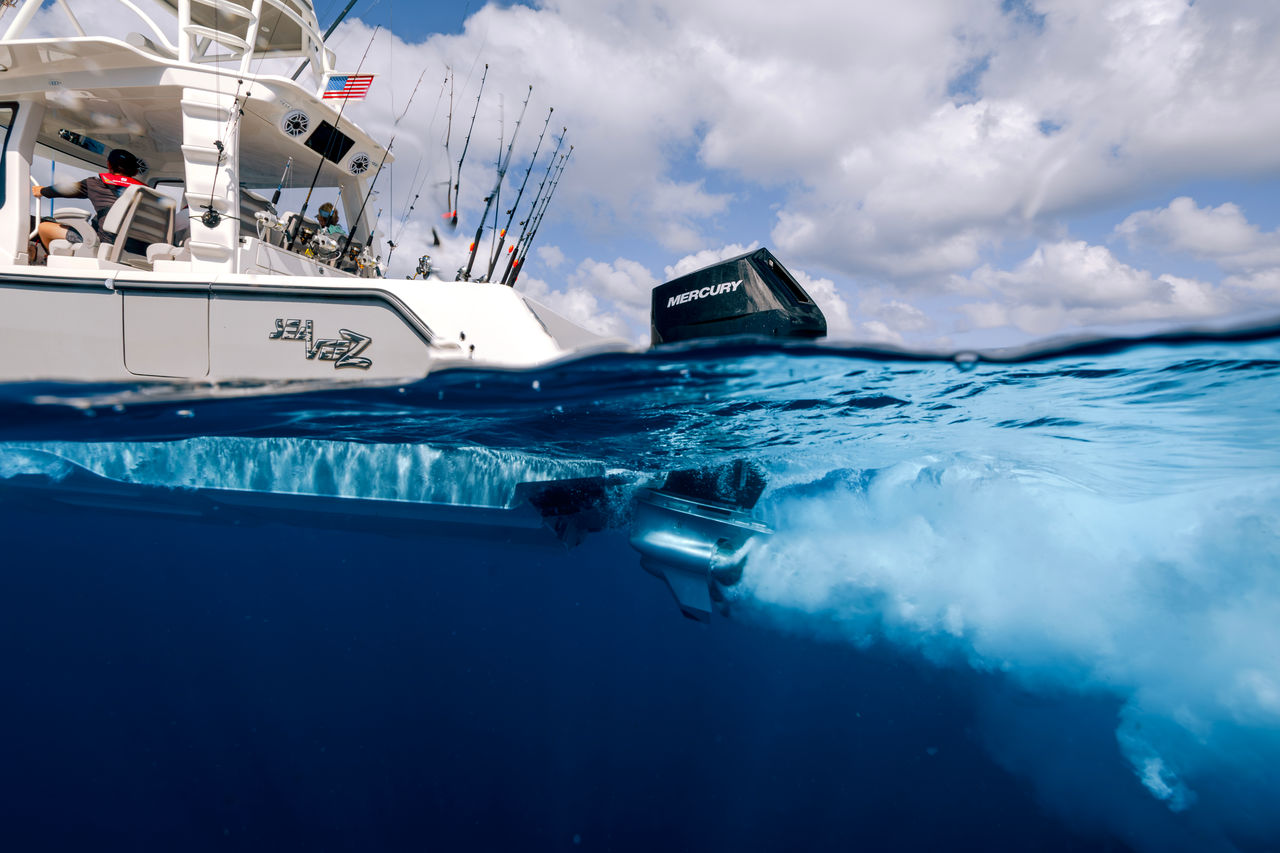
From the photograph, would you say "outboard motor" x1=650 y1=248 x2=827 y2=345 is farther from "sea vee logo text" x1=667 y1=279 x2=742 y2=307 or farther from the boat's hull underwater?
the boat's hull underwater

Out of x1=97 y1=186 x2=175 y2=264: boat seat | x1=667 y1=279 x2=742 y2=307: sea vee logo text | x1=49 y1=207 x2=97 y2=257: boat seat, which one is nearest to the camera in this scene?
x1=667 y1=279 x2=742 y2=307: sea vee logo text

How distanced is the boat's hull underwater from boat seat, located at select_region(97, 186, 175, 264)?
0.79 metres

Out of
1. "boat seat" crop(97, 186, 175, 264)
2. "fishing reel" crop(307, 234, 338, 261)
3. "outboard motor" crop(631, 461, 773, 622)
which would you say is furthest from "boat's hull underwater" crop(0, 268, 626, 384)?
"outboard motor" crop(631, 461, 773, 622)

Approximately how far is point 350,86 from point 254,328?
4.89m

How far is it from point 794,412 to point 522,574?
124 ft

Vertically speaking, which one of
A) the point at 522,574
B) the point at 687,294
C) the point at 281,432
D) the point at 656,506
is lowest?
the point at 522,574

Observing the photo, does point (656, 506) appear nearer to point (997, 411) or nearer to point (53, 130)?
point (997, 411)

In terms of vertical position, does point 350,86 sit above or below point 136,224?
above

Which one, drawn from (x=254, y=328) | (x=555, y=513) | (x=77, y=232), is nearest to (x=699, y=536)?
(x=555, y=513)

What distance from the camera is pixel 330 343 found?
14.4ft

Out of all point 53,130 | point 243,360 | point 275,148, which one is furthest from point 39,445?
point 243,360

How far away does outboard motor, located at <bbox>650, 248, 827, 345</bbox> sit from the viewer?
3.58 m

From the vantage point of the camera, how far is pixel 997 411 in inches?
204

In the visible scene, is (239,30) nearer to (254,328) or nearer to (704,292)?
(254,328)
